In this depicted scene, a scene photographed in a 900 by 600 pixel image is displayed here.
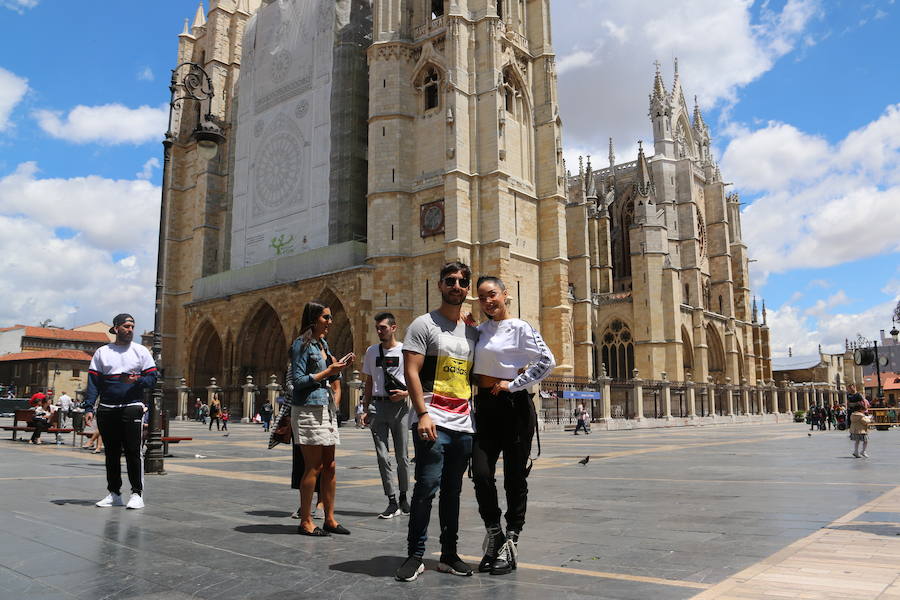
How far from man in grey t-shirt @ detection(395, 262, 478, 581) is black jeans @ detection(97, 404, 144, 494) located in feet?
10.7

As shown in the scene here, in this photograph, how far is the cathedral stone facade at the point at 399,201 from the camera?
2914cm

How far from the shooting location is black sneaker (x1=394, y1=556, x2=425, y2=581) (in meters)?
3.29

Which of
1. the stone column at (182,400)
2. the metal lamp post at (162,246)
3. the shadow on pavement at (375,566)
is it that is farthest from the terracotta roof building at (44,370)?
the shadow on pavement at (375,566)

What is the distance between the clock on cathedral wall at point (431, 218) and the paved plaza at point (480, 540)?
21571mm

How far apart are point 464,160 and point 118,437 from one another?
2405cm

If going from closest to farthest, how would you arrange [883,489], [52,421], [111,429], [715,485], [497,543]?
[497,543]
[111,429]
[883,489]
[715,485]
[52,421]

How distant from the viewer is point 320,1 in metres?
34.0

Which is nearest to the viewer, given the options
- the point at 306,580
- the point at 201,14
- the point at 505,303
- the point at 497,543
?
the point at 306,580

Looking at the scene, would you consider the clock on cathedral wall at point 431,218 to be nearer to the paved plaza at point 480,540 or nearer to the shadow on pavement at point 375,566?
the paved plaza at point 480,540

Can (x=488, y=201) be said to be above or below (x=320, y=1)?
below

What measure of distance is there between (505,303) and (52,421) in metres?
15.4

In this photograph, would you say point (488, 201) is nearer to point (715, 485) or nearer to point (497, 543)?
point (715, 485)

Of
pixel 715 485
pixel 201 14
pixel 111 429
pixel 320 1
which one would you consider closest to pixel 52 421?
pixel 111 429

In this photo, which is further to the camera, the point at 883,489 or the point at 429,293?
the point at 429,293
